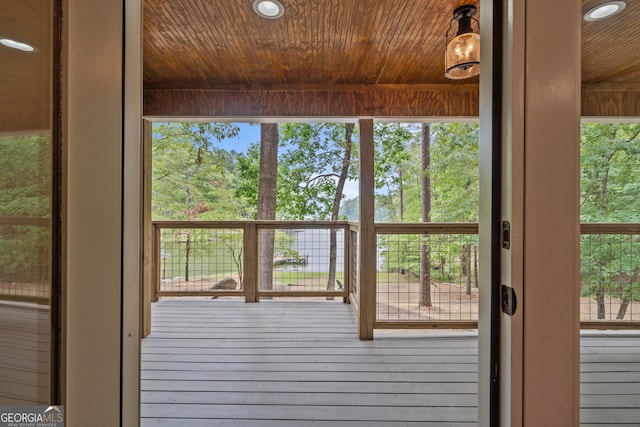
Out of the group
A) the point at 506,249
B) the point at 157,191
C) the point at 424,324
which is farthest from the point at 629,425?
the point at 157,191

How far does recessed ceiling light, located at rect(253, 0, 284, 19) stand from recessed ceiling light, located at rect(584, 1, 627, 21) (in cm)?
166

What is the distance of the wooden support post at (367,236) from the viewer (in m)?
2.86

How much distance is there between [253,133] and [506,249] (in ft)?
23.2

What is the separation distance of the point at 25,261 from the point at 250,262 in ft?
11.1

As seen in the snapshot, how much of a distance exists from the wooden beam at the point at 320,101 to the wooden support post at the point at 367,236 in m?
0.24

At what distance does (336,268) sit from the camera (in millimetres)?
4062

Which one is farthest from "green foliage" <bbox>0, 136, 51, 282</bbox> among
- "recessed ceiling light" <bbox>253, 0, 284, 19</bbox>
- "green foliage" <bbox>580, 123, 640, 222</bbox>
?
"recessed ceiling light" <bbox>253, 0, 284, 19</bbox>

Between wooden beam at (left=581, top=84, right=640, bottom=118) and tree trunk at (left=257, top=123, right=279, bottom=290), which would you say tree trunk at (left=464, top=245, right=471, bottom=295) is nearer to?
wooden beam at (left=581, top=84, right=640, bottom=118)

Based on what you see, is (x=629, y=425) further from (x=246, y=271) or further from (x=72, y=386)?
(x=246, y=271)

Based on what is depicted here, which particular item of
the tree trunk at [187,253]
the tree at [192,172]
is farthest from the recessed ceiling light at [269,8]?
the tree at [192,172]

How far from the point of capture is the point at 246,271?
378 cm

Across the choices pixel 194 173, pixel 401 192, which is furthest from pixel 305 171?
pixel 194 173

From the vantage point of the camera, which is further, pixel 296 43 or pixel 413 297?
pixel 413 297

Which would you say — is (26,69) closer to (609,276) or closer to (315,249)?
(609,276)
